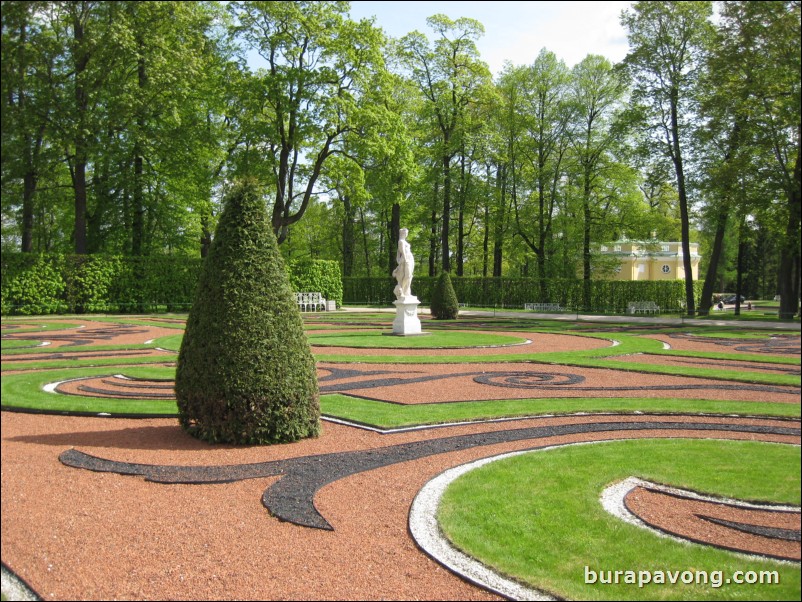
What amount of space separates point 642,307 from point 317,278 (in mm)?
20135

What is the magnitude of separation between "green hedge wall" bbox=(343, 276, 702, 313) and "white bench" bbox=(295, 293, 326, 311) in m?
8.46

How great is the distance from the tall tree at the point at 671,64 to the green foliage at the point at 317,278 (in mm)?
21201

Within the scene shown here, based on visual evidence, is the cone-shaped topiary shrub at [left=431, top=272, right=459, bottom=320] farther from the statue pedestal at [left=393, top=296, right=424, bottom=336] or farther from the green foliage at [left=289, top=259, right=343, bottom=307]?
the green foliage at [left=289, top=259, right=343, bottom=307]

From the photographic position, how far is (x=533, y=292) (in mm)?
42625

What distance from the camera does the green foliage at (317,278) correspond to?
40.6m

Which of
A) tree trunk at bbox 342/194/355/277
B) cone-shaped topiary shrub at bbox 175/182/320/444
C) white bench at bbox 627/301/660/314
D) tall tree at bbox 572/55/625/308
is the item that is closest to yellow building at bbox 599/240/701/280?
tall tree at bbox 572/55/625/308

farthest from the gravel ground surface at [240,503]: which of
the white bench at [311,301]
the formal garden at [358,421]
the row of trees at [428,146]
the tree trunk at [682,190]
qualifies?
the white bench at [311,301]

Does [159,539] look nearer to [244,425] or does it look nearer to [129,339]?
[244,425]

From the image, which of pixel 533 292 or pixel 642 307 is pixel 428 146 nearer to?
pixel 533 292

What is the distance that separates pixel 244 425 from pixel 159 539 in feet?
9.48

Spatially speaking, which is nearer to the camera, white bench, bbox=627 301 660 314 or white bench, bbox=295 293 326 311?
white bench, bbox=627 301 660 314

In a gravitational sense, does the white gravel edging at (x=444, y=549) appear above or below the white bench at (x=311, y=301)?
below

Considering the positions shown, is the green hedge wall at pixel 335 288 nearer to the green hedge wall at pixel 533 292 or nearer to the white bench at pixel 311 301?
the green hedge wall at pixel 533 292

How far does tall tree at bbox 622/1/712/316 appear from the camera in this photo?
107 feet
